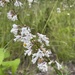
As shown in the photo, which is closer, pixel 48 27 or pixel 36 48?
pixel 36 48

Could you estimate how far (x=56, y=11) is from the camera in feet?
13.4

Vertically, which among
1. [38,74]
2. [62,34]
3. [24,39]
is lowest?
[38,74]

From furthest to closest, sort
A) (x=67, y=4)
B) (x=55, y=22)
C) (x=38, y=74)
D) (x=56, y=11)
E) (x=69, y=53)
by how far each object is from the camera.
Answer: (x=67, y=4) → (x=56, y=11) → (x=55, y=22) → (x=69, y=53) → (x=38, y=74)

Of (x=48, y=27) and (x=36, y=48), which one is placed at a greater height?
(x=36, y=48)

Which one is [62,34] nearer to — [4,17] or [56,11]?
[56,11]

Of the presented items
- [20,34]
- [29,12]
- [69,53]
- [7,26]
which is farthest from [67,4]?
[20,34]

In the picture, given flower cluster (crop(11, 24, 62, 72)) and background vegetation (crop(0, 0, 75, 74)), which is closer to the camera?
flower cluster (crop(11, 24, 62, 72))

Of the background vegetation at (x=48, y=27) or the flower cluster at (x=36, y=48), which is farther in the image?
the background vegetation at (x=48, y=27)

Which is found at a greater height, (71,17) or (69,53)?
(71,17)

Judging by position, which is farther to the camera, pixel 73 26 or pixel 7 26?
pixel 73 26

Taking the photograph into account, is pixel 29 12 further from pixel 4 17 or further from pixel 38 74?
pixel 38 74

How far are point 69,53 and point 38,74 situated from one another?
52 cm

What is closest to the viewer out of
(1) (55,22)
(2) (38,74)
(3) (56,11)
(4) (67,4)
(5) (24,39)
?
(5) (24,39)

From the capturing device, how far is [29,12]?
12.5ft
